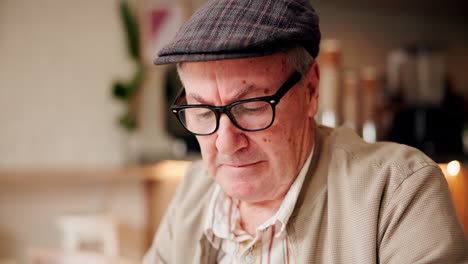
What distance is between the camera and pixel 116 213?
404 centimetres

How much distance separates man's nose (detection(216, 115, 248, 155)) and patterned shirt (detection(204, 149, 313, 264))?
0.52 ft

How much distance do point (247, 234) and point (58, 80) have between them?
3331 millimetres

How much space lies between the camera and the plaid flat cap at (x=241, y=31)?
848 mm

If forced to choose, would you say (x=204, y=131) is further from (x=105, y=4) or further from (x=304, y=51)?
(x=105, y=4)

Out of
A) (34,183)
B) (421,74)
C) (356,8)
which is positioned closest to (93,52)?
(34,183)

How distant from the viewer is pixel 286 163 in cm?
99

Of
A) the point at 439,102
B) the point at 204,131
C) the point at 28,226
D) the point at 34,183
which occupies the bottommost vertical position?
the point at 28,226

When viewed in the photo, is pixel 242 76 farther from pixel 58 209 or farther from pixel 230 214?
pixel 58 209

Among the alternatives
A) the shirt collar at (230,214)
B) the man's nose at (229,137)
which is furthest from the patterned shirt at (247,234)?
the man's nose at (229,137)

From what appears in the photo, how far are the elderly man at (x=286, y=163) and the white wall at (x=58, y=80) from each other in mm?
3150

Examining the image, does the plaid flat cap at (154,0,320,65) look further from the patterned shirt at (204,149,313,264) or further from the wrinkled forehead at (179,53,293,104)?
the patterned shirt at (204,149,313,264)

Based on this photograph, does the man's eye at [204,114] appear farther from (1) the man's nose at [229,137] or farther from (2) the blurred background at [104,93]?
(2) the blurred background at [104,93]

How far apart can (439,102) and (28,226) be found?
319 centimetres

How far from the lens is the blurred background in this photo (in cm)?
391
